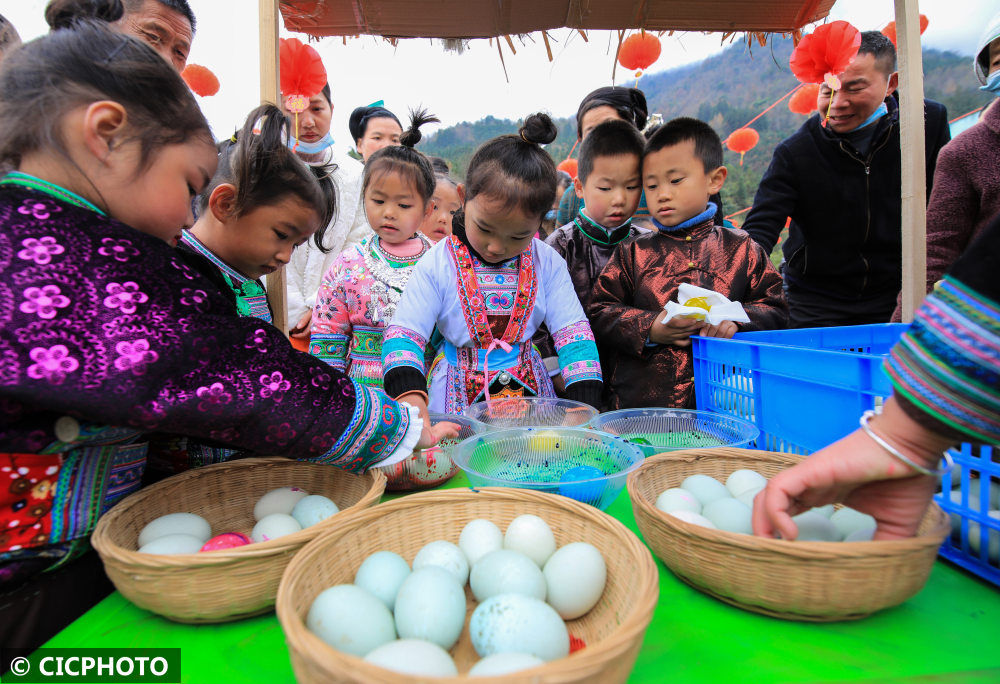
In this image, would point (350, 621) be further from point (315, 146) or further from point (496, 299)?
point (315, 146)

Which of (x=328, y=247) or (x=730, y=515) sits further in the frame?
(x=328, y=247)

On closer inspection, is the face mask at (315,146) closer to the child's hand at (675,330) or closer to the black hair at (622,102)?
the black hair at (622,102)

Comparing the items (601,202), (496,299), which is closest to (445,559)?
(496,299)

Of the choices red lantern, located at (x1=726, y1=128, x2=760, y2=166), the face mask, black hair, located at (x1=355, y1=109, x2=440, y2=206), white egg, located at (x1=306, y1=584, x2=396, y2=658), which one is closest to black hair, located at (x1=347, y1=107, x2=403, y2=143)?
the face mask

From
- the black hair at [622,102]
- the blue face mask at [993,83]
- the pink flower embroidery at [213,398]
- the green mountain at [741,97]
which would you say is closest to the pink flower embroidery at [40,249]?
the pink flower embroidery at [213,398]

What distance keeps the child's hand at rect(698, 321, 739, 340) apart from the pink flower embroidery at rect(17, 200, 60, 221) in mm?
1686

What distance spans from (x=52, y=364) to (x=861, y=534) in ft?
4.03

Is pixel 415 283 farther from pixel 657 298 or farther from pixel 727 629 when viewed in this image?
pixel 727 629

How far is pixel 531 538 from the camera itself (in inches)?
33.3

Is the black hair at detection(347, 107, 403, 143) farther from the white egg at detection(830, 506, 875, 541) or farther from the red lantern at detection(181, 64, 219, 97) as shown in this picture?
the white egg at detection(830, 506, 875, 541)

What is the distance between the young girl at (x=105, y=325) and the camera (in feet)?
2.38

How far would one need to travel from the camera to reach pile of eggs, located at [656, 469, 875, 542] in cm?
85

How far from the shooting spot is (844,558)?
0.65 m

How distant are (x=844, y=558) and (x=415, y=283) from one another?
1.41m
